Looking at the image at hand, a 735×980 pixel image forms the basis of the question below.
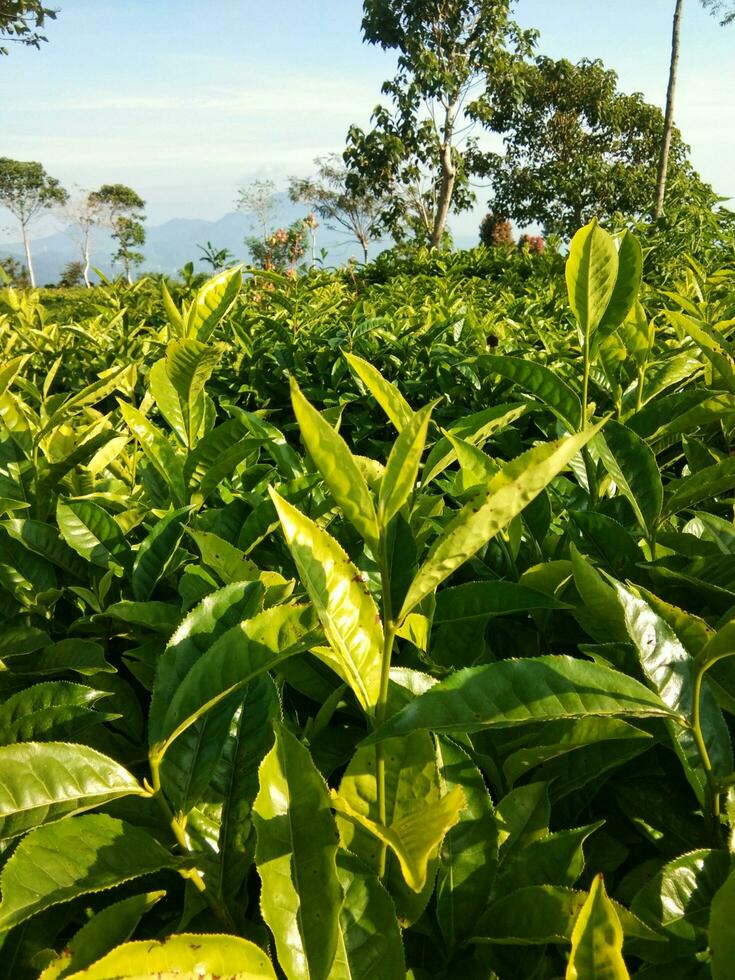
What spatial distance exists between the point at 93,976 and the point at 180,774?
0.89 ft

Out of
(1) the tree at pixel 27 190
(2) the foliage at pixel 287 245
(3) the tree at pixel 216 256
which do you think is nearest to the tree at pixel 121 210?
(1) the tree at pixel 27 190

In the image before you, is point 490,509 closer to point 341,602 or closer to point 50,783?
point 341,602

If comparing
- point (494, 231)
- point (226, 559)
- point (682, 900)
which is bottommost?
point (682, 900)

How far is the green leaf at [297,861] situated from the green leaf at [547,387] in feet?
2.43

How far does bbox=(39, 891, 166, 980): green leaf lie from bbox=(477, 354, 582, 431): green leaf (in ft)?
2.92

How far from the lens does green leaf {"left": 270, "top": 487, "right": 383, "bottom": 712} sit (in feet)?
2.20

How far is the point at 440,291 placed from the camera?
5043 mm

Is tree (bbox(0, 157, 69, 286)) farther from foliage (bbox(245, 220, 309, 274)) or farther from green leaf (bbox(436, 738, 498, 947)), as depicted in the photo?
green leaf (bbox(436, 738, 498, 947))

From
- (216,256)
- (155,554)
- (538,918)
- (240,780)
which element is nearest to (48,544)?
(155,554)

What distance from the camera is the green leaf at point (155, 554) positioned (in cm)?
115

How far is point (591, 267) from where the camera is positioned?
109 centimetres

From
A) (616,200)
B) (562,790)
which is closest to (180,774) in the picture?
(562,790)

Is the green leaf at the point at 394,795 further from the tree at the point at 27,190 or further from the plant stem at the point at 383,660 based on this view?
the tree at the point at 27,190

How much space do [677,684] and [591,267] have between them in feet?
2.02
